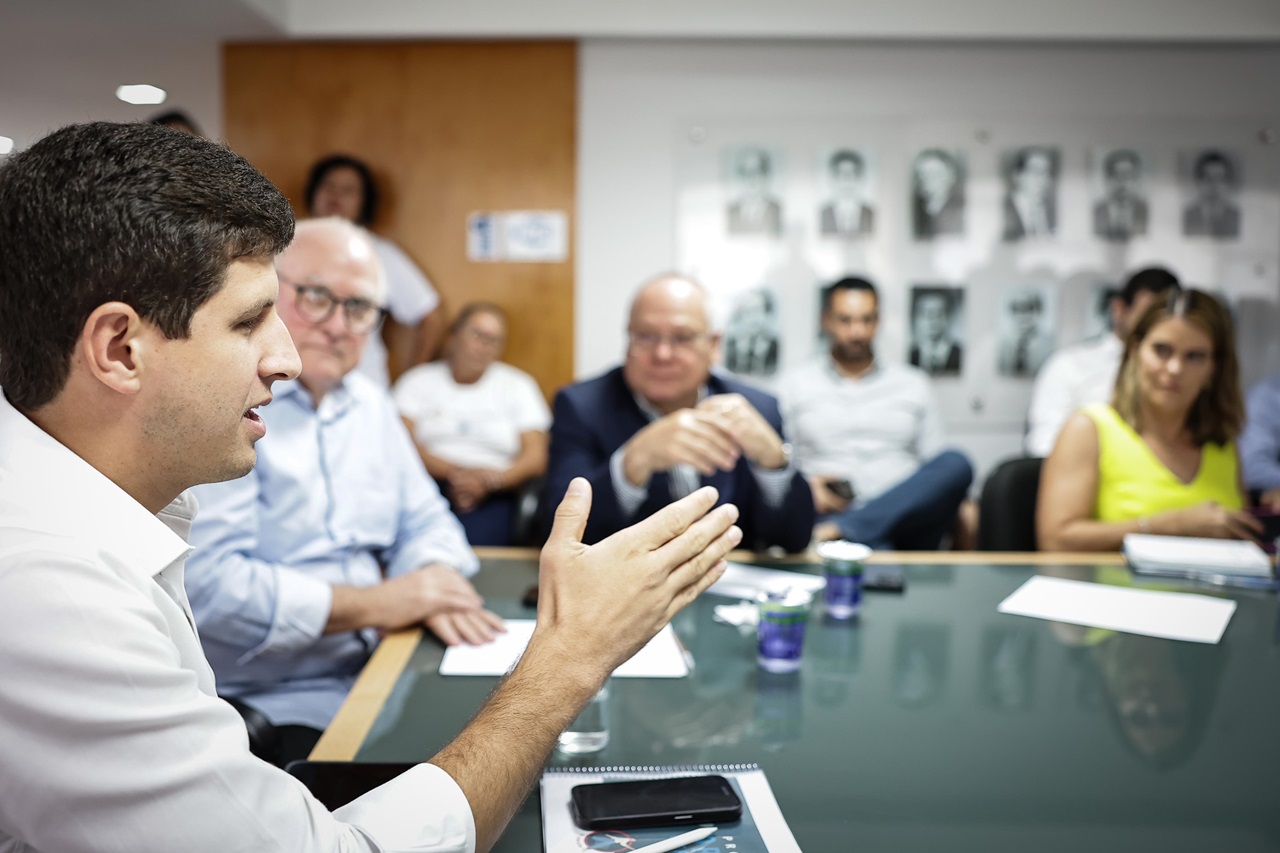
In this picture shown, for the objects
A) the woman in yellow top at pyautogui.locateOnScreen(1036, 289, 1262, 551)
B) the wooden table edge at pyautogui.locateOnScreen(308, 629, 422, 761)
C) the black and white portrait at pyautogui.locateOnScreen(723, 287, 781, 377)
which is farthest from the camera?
the black and white portrait at pyautogui.locateOnScreen(723, 287, 781, 377)

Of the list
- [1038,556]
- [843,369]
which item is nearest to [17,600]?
[1038,556]

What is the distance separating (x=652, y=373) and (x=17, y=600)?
5.84 feet

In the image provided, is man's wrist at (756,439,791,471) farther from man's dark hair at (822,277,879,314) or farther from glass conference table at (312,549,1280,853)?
man's dark hair at (822,277,879,314)

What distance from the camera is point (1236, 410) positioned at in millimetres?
2463

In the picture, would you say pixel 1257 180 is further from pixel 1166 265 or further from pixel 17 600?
pixel 17 600

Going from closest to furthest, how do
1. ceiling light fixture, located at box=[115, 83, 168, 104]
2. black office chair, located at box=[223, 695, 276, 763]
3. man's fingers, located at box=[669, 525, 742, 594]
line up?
man's fingers, located at box=[669, 525, 742, 594] → black office chair, located at box=[223, 695, 276, 763] → ceiling light fixture, located at box=[115, 83, 168, 104]

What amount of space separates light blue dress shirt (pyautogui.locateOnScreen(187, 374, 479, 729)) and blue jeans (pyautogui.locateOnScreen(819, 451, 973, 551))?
4.46ft

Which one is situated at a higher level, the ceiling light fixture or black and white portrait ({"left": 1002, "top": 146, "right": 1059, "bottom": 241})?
the ceiling light fixture

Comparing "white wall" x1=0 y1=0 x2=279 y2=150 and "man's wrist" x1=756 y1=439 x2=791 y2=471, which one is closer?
"man's wrist" x1=756 y1=439 x2=791 y2=471

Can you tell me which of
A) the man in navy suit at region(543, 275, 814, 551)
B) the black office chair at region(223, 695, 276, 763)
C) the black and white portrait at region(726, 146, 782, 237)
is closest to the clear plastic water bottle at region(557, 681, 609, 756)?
the black office chair at region(223, 695, 276, 763)

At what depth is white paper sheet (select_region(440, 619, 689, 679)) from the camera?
1.37 m

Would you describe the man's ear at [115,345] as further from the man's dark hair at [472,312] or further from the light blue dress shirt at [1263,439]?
the light blue dress shirt at [1263,439]

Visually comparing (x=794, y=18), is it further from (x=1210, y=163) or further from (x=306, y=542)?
(x=306, y=542)

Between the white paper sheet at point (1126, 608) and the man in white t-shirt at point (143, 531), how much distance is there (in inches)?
42.4
